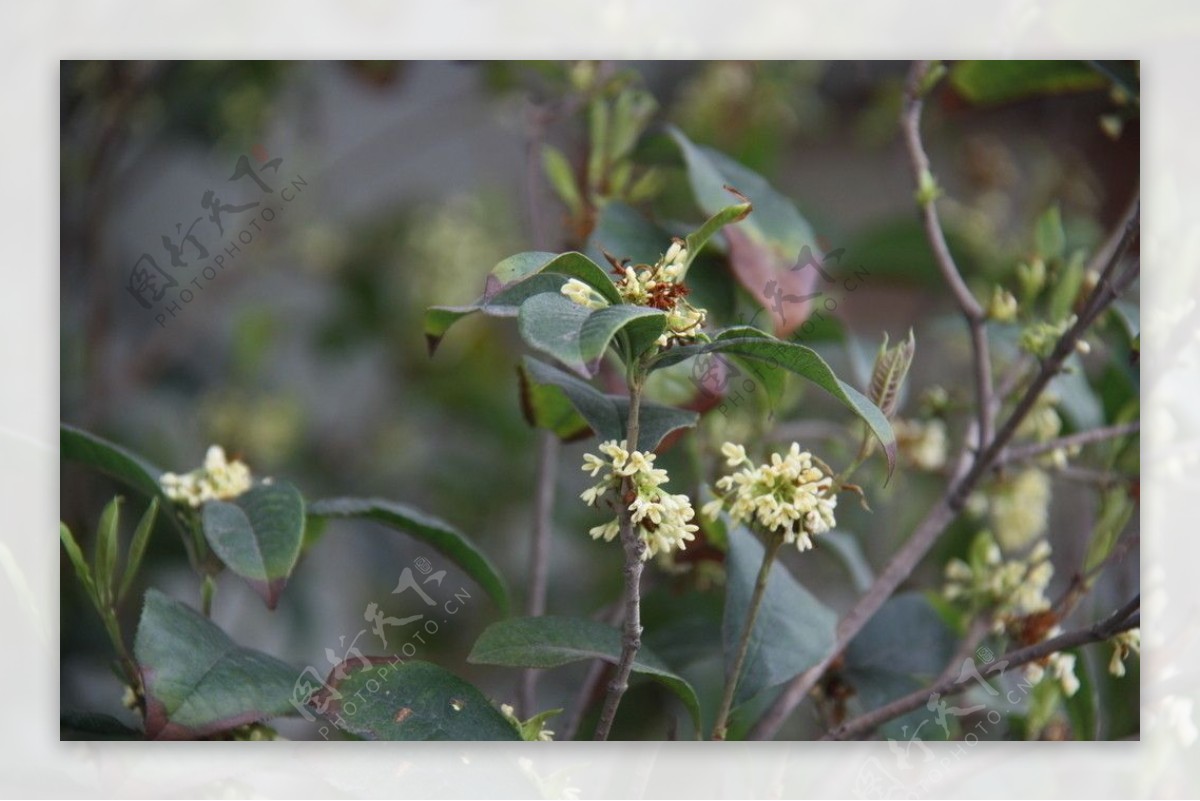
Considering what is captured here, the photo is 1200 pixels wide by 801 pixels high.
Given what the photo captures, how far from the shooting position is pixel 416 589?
42.8 inches

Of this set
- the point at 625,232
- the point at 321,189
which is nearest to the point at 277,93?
the point at 321,189

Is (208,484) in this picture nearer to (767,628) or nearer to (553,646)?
(553,646)

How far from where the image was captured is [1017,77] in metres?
0.96

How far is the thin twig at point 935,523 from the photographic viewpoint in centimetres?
81

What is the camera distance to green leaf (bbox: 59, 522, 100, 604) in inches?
30.9

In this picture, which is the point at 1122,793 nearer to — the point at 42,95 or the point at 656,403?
the point at 656,403

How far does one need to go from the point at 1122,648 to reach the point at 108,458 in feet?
2.53

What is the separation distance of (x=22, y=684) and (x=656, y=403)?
58cm

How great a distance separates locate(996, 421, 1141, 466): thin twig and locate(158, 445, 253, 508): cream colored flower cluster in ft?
1.84

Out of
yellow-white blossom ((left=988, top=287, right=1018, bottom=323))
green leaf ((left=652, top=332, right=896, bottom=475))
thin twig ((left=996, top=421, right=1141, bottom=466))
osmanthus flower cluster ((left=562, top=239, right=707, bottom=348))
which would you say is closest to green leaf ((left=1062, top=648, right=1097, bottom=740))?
thin twig ((left=996, top=421, right=1141, bottom=466))

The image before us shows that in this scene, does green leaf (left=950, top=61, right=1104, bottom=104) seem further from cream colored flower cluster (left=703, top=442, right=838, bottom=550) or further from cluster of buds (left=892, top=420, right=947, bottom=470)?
cream colored flower cluster (left=703, top=442, right=838, bottom=550)

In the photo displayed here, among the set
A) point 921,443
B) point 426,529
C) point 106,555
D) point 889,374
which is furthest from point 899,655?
point 106,555

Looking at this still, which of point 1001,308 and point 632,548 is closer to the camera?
point 632,548

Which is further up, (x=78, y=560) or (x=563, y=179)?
(x=563, y=179)
